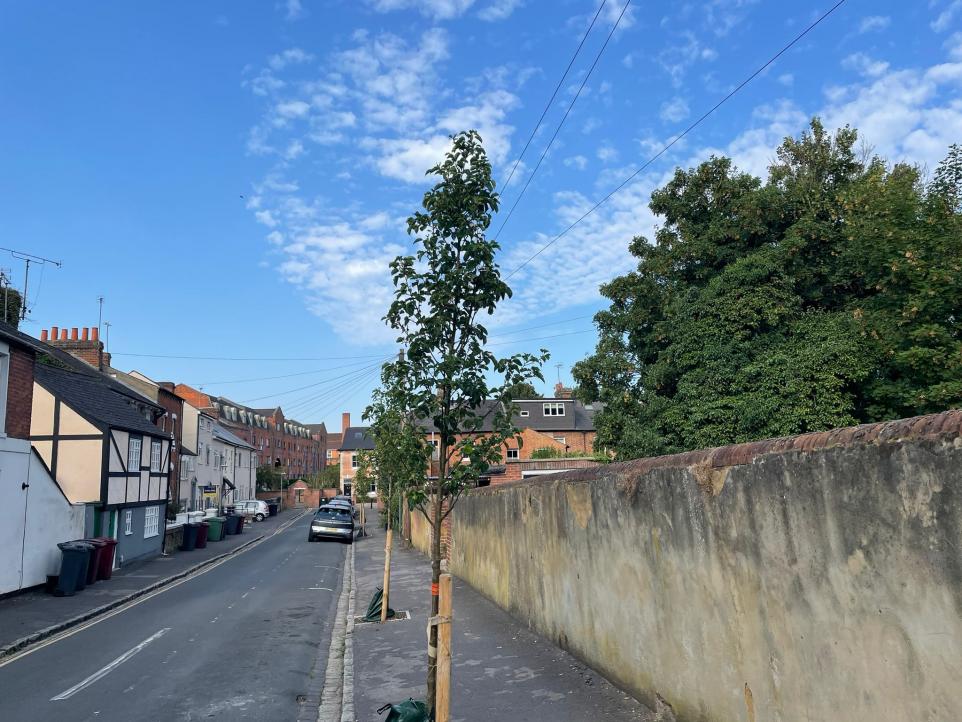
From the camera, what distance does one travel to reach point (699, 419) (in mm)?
20953

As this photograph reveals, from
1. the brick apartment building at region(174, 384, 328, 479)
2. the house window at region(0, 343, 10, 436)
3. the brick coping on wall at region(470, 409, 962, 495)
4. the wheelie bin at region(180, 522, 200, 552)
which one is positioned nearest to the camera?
the brick coping on wall at region(470, 409, 962, 495)

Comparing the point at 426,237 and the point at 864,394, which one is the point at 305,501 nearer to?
the point at 864,394

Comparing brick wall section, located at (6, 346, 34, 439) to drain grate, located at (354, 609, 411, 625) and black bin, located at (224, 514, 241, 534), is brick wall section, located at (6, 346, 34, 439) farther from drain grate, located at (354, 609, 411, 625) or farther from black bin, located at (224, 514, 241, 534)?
black bin, located at (224, 514, 241, 534)

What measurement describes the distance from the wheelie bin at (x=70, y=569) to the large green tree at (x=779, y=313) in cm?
1668

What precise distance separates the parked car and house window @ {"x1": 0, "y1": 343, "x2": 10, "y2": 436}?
37.0 m

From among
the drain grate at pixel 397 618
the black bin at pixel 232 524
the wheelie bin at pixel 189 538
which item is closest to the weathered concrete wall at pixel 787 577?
the drain grate at pixel 397 618

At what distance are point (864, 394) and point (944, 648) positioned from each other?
19.8m

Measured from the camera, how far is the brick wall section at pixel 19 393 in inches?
638

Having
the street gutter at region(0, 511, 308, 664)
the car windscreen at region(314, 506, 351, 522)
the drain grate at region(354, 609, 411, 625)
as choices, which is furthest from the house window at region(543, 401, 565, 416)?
the drain grate at region(354, 609, 411, 625)

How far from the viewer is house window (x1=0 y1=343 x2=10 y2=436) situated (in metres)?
15.6

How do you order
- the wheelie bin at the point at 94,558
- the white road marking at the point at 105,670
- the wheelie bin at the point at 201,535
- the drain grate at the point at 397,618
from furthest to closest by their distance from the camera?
the wheelie bin at the point at 201,535
the wheelie bin at the point at 94,558
the drain grate at the point at 397,618
the white road marking at the point at 105,670

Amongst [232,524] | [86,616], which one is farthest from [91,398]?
[232,524]

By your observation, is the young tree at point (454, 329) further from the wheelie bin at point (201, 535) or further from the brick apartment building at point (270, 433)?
the brick apartment building at point (270, 433)

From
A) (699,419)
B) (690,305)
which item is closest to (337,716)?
(699,419)
